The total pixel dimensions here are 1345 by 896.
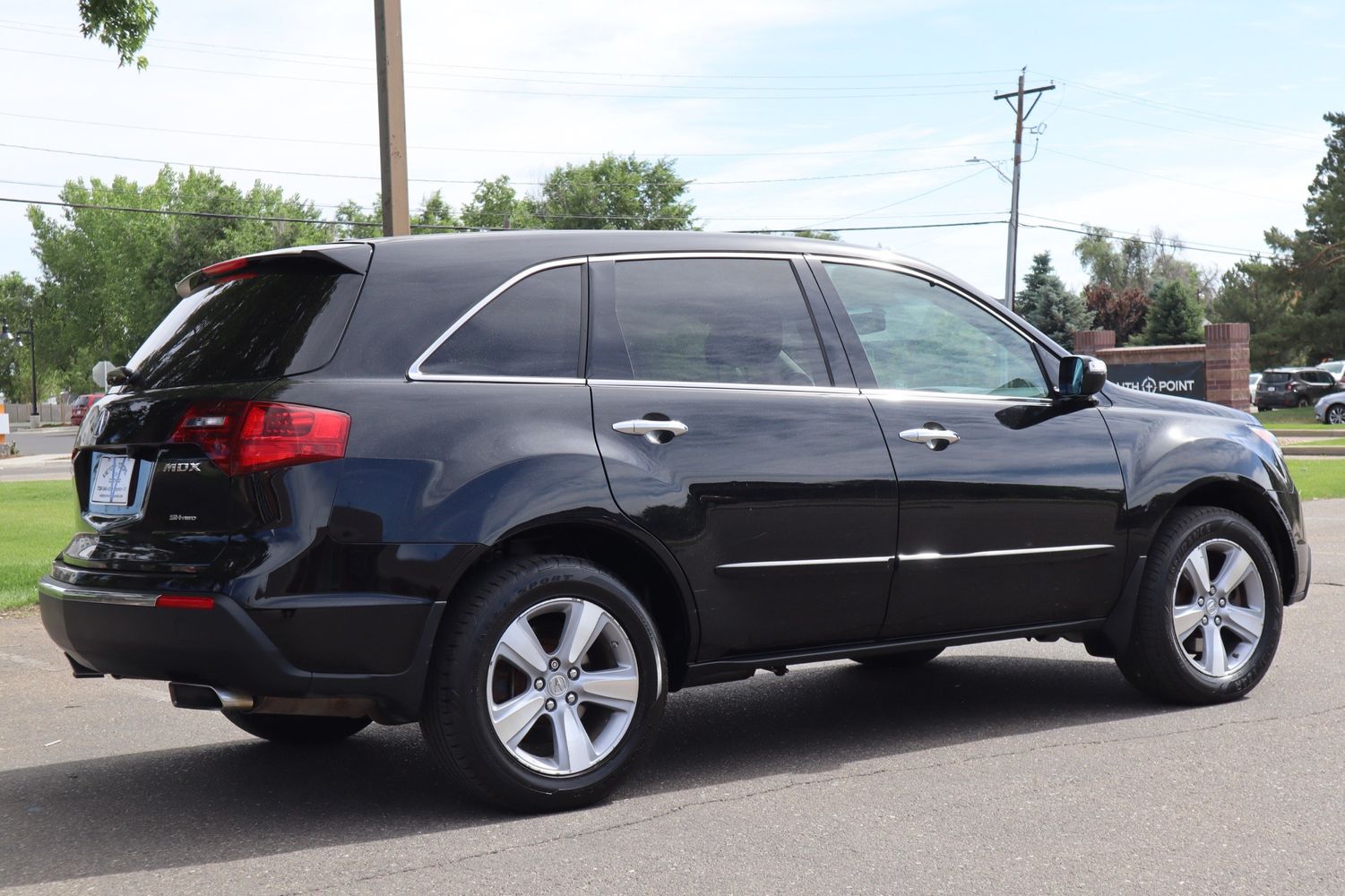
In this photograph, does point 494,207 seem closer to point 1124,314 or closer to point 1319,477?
point 1124,314

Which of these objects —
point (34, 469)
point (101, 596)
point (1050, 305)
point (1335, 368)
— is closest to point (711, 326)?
point (101, 596)

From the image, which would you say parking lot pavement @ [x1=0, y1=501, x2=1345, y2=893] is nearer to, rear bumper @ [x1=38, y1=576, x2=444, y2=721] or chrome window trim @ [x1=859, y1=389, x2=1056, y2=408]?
rear bumper @ [x1=38, y1=576, x2=444, y2=721]

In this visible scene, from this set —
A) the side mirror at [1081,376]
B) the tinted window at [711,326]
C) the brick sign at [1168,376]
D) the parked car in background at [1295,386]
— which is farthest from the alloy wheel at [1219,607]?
the parked car in background at [1295,386]

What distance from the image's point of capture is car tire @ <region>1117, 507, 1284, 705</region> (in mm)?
5547

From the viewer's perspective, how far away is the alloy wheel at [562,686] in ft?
A: 13.8

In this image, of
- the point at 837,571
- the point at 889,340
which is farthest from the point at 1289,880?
the point at 889,340

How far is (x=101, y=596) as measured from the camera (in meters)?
4.21

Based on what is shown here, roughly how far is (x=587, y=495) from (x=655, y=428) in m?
0.34

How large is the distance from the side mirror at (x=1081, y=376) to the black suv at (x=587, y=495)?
17mm

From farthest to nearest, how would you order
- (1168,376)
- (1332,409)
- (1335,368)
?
(1335,368), (1332,409), (1168,376)

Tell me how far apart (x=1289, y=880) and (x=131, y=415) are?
3.50 m

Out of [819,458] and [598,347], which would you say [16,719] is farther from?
[819,458]

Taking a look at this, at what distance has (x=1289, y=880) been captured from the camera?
359 cm

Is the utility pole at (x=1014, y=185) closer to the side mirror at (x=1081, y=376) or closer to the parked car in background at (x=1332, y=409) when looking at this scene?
the parked car in background at (x=1332, y=409)
